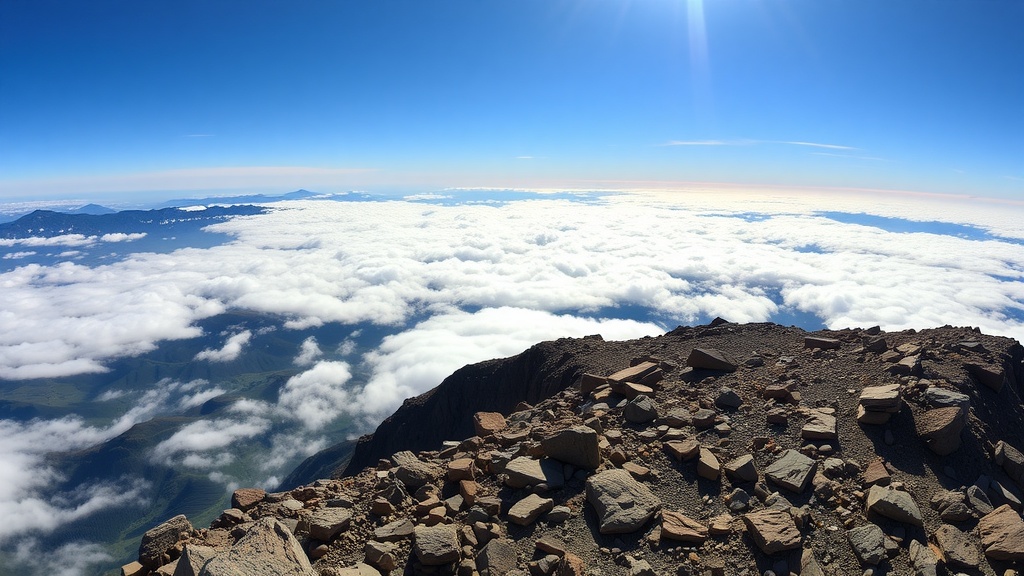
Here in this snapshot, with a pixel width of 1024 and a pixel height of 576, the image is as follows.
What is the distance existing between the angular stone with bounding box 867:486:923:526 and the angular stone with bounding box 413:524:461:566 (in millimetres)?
7396

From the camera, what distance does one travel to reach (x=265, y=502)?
9.53 meters

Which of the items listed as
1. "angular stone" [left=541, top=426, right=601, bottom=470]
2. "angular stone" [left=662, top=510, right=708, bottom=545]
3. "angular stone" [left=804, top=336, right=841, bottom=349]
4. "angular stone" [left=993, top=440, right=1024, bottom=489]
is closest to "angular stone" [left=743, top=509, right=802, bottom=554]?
"angular stone" [left=662, top=510, right=708, bottom=545]

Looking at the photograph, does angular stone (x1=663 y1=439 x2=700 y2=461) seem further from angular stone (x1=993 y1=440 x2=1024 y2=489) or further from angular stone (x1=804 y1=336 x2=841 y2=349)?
angular stone (x1=804 y1=336 x2=841 y2=349)

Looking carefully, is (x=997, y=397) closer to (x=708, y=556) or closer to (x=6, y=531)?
(x=708, y=556)

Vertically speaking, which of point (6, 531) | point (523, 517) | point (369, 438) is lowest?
point (6, 531)

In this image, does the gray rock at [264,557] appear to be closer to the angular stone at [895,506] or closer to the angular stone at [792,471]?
the angular stone at [792,471]

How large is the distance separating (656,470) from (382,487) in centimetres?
579

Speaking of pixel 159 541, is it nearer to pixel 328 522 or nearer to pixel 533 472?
pixel 328 522

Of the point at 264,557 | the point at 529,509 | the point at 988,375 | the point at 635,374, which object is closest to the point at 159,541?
the point at 264,557

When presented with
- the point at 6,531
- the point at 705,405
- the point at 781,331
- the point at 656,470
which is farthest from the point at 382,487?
the point at 6,531

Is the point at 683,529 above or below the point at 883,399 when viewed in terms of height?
below

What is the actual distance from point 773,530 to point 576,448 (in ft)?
12.0

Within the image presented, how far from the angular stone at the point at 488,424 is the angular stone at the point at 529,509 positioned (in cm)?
490

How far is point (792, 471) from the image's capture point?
8.91 meters
